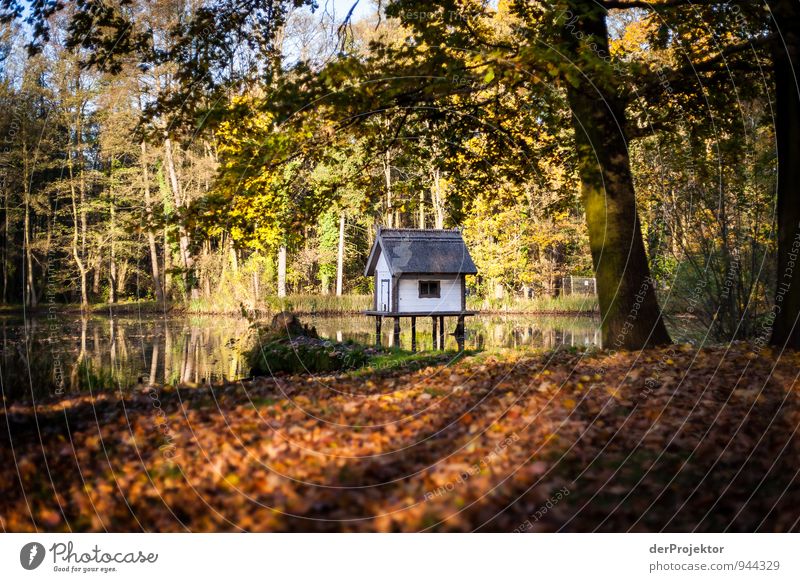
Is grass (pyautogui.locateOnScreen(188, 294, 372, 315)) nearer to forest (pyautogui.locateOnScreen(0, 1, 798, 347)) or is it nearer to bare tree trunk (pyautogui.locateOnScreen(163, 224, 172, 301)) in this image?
bare tree trunk (pyautogui.locateOnScreen(163, 224, 172, 301))

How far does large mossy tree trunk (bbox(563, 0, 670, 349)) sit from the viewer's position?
26.5 feet

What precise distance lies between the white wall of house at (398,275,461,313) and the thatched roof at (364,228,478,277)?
27 centimetres

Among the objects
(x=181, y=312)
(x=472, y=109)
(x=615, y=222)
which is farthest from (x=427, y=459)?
(x=181, y=312)

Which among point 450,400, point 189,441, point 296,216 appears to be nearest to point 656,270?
point 296,216

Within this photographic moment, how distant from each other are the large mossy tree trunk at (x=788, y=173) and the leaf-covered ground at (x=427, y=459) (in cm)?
145

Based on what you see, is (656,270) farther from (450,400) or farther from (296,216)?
(450,400)

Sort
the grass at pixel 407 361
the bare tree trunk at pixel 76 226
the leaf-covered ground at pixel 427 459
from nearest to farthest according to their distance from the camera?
the leaf-covered ground at pixel 427 459, the grass at pixel 407 361, the bare tree trunk at pixel 76 226

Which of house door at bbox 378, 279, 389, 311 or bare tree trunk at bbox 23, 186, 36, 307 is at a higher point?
bare tree trunk at bbox 23, 186, 36, 307

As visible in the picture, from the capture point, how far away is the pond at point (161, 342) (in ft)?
32.4

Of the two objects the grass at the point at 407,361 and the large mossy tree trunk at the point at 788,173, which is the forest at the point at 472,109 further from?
the grass at the point at 407,361

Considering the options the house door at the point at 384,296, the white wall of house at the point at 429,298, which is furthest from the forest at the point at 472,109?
the house door at the point at 384,296
